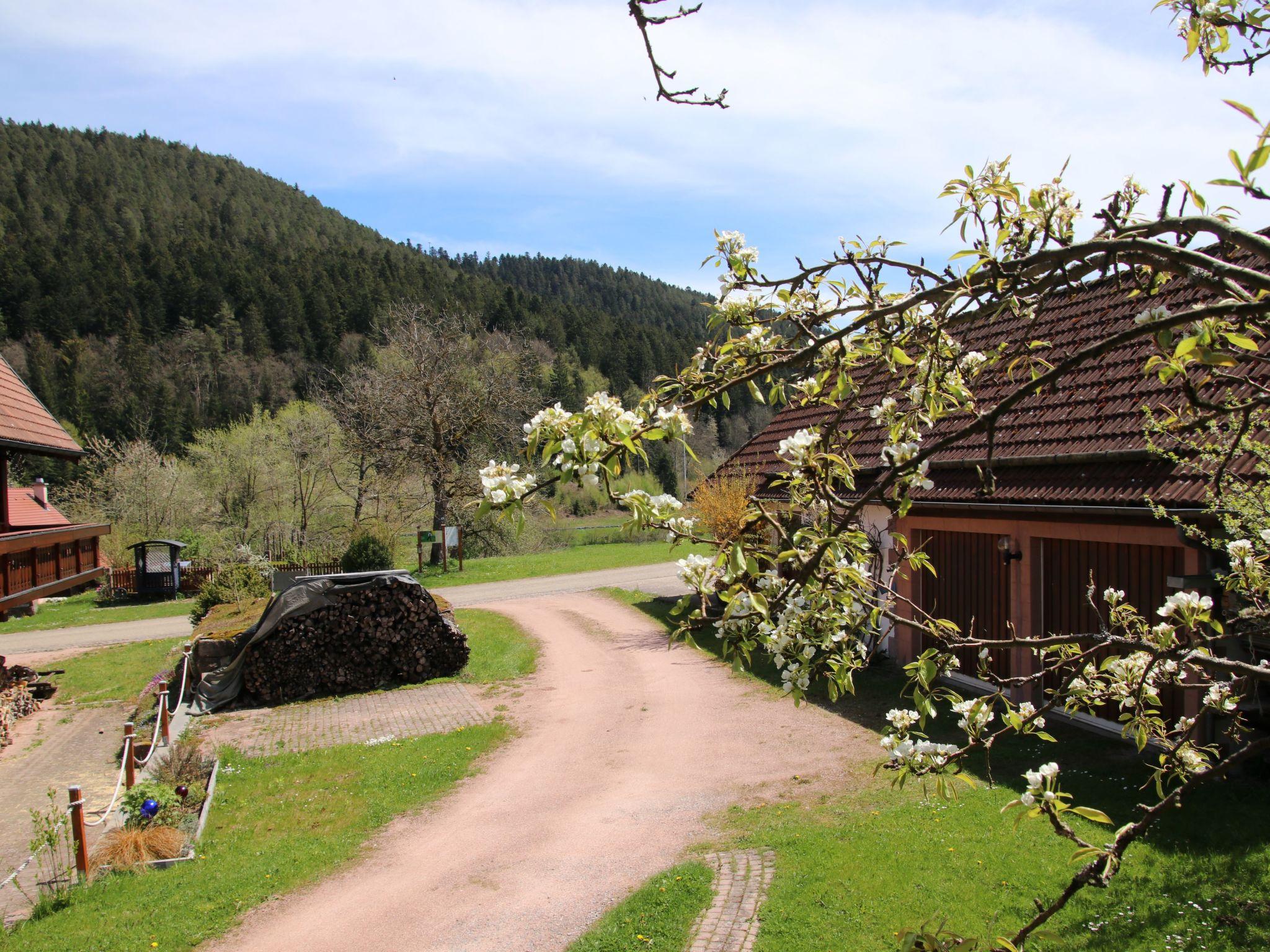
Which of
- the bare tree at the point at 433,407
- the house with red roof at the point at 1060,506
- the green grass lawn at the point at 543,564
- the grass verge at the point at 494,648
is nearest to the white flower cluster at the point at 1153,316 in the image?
the house with red roof at the point at 1060,506

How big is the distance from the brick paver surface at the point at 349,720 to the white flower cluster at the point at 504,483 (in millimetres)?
10496

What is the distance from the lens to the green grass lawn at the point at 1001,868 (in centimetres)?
528

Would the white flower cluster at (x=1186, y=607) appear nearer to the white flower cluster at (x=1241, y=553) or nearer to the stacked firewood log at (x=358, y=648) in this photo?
the white flower cluster at (x=1241, y=553)

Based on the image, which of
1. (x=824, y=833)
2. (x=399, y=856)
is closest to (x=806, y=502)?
(x=824, y=833)

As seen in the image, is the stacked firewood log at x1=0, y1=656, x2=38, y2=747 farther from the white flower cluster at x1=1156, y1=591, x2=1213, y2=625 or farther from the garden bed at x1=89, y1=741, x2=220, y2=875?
the white flower cluster at x1=1156, y1=591, x2=1213, y2=625

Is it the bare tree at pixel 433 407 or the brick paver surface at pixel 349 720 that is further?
the bare tree at pixel 433 407

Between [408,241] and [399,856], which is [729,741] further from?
[408,241]

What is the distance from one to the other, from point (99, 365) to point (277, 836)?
67979 millimetres

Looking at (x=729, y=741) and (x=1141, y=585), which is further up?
(x=1141, y=585)

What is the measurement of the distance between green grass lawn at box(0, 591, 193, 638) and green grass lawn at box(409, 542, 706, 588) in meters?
7.49

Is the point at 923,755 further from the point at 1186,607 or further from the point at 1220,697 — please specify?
the point at 1220,697

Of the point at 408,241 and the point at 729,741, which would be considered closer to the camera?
the point at 729,741

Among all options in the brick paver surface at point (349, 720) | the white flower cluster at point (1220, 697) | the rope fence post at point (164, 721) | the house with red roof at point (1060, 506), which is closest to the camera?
the white flower cluster at point (1220, 697)

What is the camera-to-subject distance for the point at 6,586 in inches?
466
